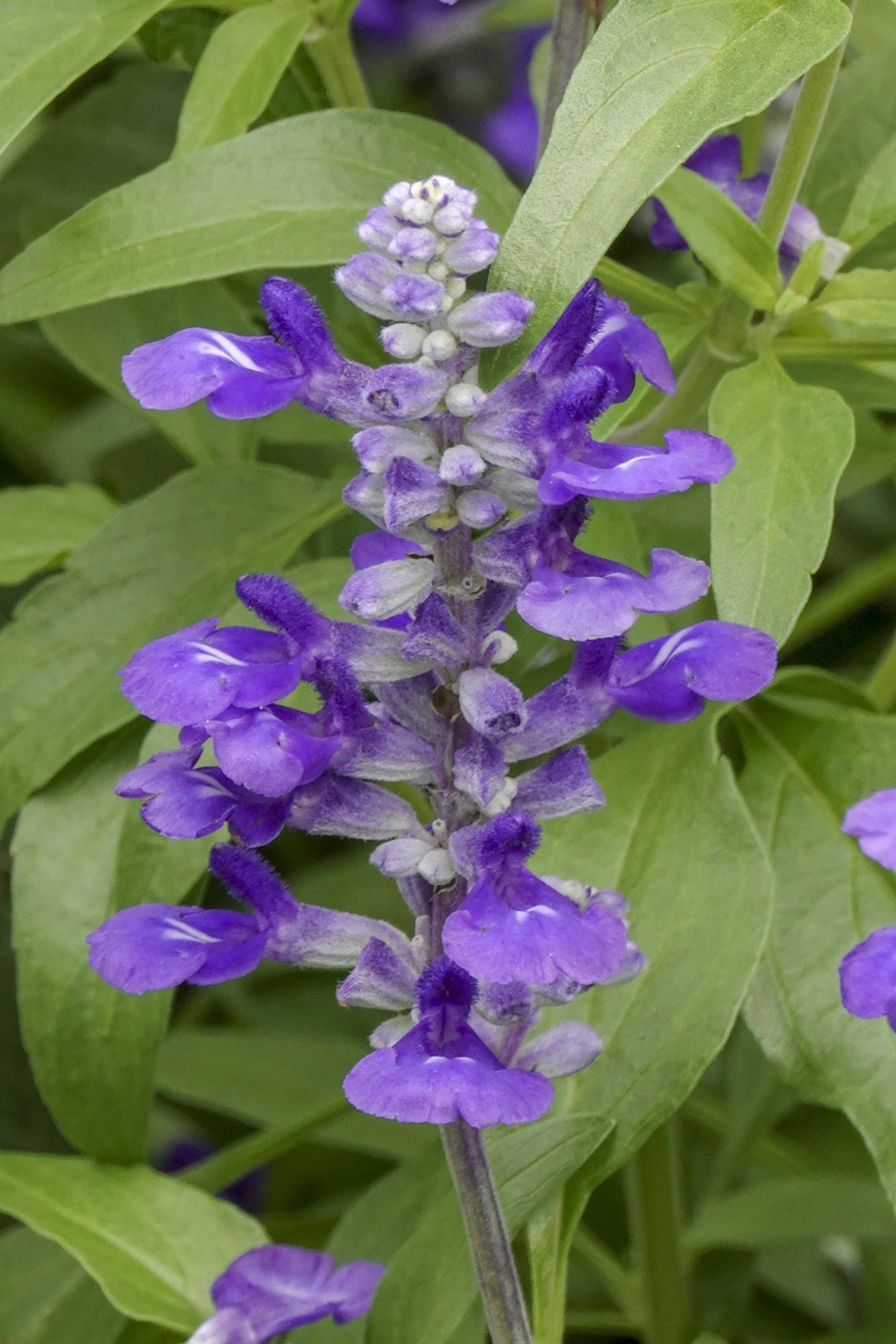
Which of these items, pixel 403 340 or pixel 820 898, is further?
pixel 820 898

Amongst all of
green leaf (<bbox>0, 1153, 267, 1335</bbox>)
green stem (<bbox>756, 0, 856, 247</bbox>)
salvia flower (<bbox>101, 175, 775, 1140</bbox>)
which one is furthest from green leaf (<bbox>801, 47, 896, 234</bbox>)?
green leaf (<bbox>0, 1153, 267, 1335</bbox>)

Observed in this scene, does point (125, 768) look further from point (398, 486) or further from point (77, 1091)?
point (398, 486)

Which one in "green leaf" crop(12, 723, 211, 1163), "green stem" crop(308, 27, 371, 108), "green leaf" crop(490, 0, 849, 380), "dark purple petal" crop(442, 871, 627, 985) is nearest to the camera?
"dark purple petal" crop(442, 871, 627, 985)

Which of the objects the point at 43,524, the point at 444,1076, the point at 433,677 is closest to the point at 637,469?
the point at 433,677

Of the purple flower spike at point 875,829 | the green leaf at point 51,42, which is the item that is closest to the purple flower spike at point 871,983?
the purple flower spike at point 875,829

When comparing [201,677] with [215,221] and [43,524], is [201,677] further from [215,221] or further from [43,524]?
[43,524]

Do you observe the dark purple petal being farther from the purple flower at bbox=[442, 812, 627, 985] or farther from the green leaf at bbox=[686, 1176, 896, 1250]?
the green leaf at bbox=[686, 1176, 896, 1250]

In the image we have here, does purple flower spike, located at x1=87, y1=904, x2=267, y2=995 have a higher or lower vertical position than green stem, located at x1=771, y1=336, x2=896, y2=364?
higher
